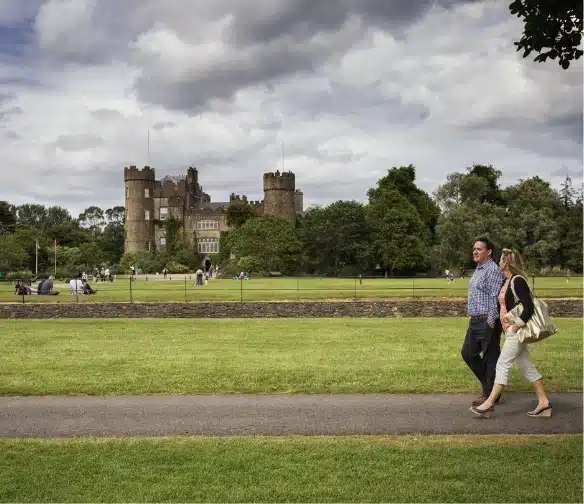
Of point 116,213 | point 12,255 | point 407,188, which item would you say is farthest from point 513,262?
point 116,213

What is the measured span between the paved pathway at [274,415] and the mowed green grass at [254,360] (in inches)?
23.0

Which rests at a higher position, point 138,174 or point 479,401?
point 138,174

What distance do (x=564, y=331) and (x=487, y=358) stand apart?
1057 cm

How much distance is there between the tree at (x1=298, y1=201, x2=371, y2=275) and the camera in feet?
244

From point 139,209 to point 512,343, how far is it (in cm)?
9824

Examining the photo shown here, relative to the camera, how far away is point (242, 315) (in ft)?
87.5

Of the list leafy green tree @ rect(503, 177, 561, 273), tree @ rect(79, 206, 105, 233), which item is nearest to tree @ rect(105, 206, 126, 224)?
tree @ rect(79, 206, 105, 233)

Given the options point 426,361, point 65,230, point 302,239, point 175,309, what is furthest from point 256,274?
point 426,361

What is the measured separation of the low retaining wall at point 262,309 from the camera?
2653 centimetres

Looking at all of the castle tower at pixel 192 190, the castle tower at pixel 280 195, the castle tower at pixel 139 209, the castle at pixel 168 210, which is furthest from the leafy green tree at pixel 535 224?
the castle tower at pixel 139 209

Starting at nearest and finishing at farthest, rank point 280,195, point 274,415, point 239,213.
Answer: point 274,415
point 239,213
point 280,195

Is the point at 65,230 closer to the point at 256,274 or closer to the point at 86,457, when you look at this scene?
the point at 256,274

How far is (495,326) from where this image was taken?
8289mm

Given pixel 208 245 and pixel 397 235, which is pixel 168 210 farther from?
pixel 397 235
